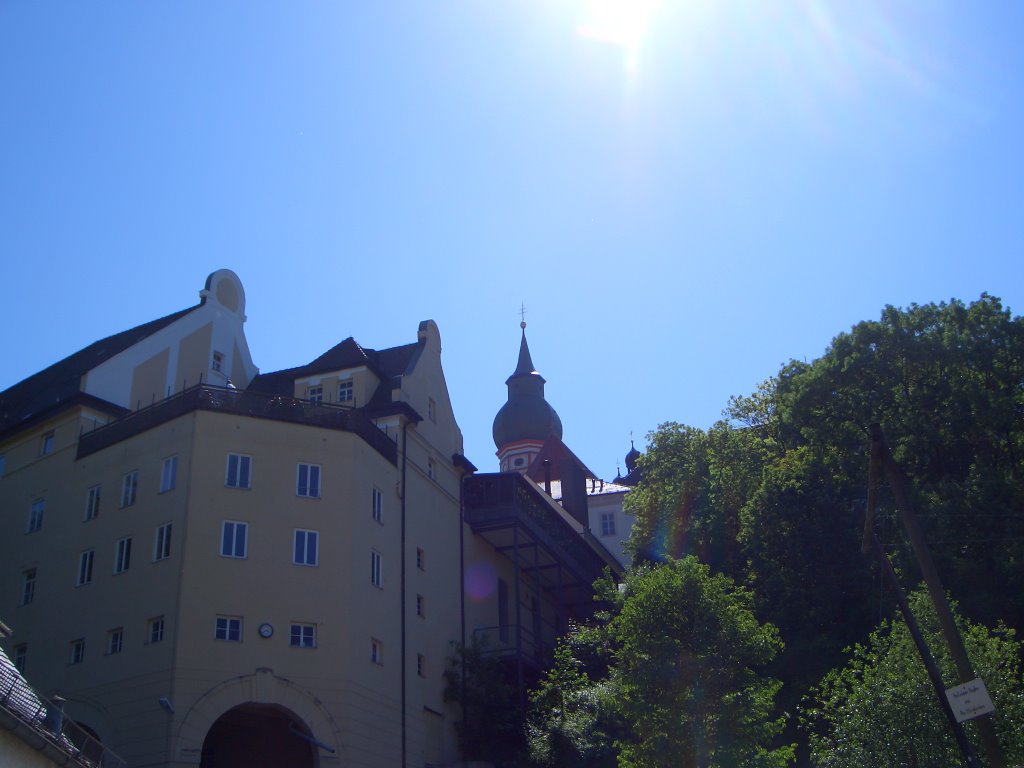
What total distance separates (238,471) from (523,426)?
218ft

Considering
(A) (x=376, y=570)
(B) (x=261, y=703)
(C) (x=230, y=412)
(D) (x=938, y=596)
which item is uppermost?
(C) (x=230, y=412)

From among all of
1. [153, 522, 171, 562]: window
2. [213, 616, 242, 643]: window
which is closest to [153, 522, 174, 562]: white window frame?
[153, 522, 171, 562]: window

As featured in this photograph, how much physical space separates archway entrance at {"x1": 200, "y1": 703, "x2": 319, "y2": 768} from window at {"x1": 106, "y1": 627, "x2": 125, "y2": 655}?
387 centimetres

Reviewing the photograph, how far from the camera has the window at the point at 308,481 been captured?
112 feet

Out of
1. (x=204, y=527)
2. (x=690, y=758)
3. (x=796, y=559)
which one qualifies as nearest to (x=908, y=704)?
(x=690, y=758)

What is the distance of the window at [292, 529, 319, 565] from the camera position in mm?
32938

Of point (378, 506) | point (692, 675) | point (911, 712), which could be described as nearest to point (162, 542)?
point (378, 506)

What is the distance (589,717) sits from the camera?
118 feet

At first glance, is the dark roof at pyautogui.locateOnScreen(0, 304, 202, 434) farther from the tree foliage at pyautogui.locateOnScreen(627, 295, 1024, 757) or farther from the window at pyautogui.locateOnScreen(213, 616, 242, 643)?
the tree foliage at pyautogui.locateOnScreen(627, 295, 1024, 757)

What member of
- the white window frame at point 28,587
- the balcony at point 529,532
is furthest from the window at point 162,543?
the balcony at point 529,532

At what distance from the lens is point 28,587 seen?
3597cm

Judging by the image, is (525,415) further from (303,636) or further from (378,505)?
(303,636)

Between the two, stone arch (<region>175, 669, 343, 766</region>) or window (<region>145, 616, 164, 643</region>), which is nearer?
stone arch (<region>175, 669, 343, 766</region>)

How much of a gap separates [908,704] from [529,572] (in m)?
28.4
